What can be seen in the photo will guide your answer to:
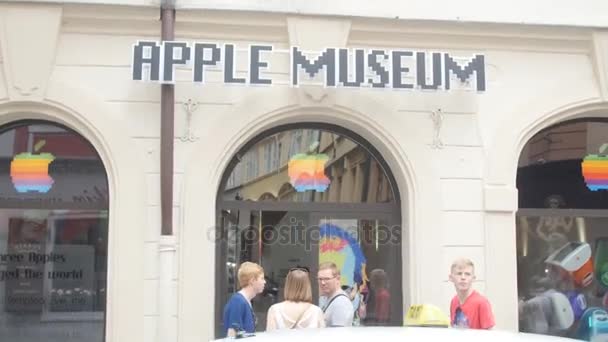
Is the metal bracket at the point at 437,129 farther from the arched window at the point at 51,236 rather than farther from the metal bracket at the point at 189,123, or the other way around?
the arched window at the point at 51,236

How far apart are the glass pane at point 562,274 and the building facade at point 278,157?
2 centimetres

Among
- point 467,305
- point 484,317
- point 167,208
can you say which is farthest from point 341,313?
point 167,208

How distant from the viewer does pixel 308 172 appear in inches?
318

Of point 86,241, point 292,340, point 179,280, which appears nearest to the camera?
point 292,340

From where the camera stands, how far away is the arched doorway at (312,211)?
7938 millimetres

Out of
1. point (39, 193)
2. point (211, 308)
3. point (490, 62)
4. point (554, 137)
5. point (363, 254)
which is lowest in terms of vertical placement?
point (211, 308)

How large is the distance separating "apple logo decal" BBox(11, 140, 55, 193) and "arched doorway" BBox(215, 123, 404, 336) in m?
1.73

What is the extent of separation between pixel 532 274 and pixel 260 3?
3.96m

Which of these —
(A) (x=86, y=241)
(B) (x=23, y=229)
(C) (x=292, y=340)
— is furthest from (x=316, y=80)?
(C) (x=292, y=340)

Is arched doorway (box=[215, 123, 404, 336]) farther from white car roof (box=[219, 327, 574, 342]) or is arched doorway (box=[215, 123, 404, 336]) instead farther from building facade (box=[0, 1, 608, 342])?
white car roof (box=[219, 327, 574, 342])

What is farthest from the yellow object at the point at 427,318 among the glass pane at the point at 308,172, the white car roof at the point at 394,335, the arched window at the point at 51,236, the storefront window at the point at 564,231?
the arched window at the point at 51,236

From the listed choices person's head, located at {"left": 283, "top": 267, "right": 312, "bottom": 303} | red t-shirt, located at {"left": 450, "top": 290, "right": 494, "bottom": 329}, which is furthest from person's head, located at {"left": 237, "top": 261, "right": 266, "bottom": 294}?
red t-shirt, located at {"left": 450, "top": 290, "right": 494, "bottom": 329}

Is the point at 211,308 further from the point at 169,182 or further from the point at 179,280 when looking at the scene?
the point at 169,182

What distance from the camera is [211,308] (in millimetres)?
7211
